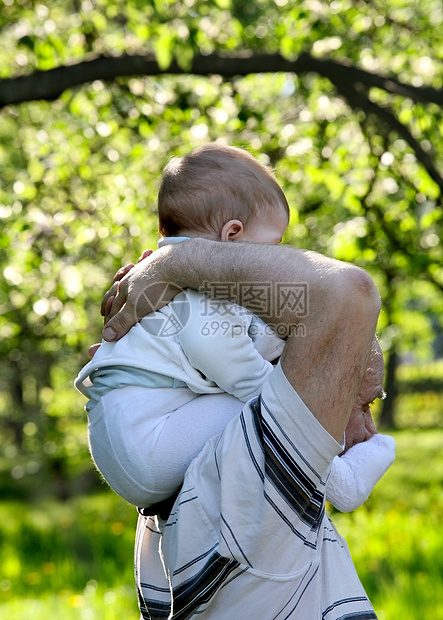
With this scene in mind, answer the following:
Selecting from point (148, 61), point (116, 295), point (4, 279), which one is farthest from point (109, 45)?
point (116, 295)

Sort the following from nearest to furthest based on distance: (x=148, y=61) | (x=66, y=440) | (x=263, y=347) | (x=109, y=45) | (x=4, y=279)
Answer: (x=263, y=347) → (x=148, y=61) → (x=4, y=279) → (x=109, y=45) → (x=66, y=440)

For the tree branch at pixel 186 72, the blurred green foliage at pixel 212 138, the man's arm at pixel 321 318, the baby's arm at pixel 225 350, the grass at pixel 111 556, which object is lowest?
the grass at pixel 111 556

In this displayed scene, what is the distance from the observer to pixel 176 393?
1.38 meters

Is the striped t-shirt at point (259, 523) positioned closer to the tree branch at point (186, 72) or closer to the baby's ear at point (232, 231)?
the baby's ear at point (232, 231)

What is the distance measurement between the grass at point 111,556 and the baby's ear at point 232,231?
2845 millimetres

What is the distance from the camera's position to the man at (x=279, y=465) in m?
1.21

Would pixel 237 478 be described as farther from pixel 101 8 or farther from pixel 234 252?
pixel 101 8

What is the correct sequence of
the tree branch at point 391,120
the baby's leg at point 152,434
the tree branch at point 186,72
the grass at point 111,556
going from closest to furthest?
the baby's leg at point 152,434, the tree branch at point 186,72, the tree branch at point 391,120, the grass at point 111,556

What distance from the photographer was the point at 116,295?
62.7 inches

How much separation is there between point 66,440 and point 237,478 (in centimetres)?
577


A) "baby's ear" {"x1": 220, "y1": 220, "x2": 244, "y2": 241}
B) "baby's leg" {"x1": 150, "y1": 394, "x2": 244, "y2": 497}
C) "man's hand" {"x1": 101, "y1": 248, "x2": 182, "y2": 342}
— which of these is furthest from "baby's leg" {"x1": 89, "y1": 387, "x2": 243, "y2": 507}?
"baby's ear" {"x1": 220, "y1": 220, "x2": 244, "y2": 241}

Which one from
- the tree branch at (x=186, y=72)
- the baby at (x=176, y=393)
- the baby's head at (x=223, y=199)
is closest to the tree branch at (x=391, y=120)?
the tree branch at (x=186, y=72)

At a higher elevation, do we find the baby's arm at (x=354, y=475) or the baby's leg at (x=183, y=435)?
the baby's leg at (x=183, y=435)

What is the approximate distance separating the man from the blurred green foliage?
279 cm
